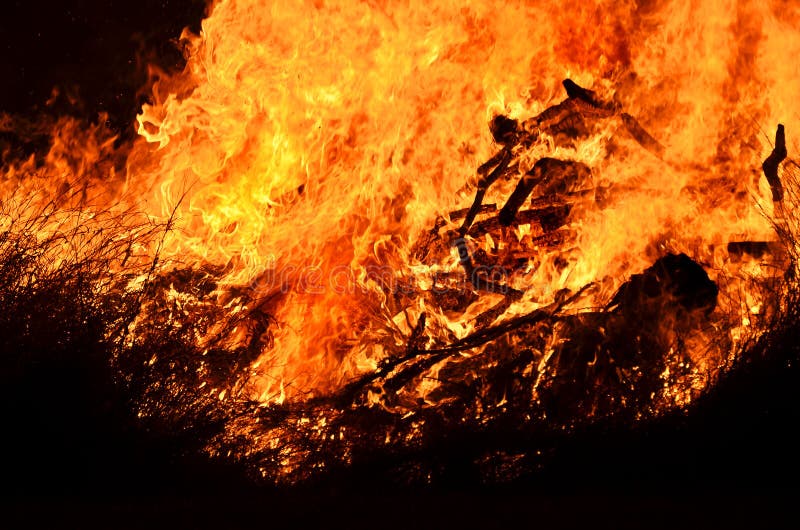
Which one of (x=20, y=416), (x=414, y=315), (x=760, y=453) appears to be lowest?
(x=760, y=453)

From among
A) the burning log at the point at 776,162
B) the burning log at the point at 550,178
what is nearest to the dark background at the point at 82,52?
the burning log at the point at 550,178

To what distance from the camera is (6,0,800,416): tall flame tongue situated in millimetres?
4535

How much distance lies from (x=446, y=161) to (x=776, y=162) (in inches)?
82.2

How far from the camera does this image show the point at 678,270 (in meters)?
4.16

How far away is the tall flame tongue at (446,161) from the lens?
454 centimetres

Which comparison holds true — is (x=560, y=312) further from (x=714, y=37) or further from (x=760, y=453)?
(x=714, y=37)

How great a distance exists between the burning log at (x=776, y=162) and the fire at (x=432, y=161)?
0.13 metres

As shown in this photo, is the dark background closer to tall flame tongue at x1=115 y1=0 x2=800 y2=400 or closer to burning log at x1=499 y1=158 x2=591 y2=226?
tall flame tongue at x1=115 y1=0 x2=800 y2=400

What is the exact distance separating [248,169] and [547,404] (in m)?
2.67

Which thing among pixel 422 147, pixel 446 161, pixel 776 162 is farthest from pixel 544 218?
pixel 776 162

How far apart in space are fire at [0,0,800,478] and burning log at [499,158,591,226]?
2 centimetres

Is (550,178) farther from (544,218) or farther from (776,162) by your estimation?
(776,162)

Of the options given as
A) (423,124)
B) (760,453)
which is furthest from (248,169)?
(760,453)

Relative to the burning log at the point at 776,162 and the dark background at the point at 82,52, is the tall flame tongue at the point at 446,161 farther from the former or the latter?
the dark background at the point at 82,52
